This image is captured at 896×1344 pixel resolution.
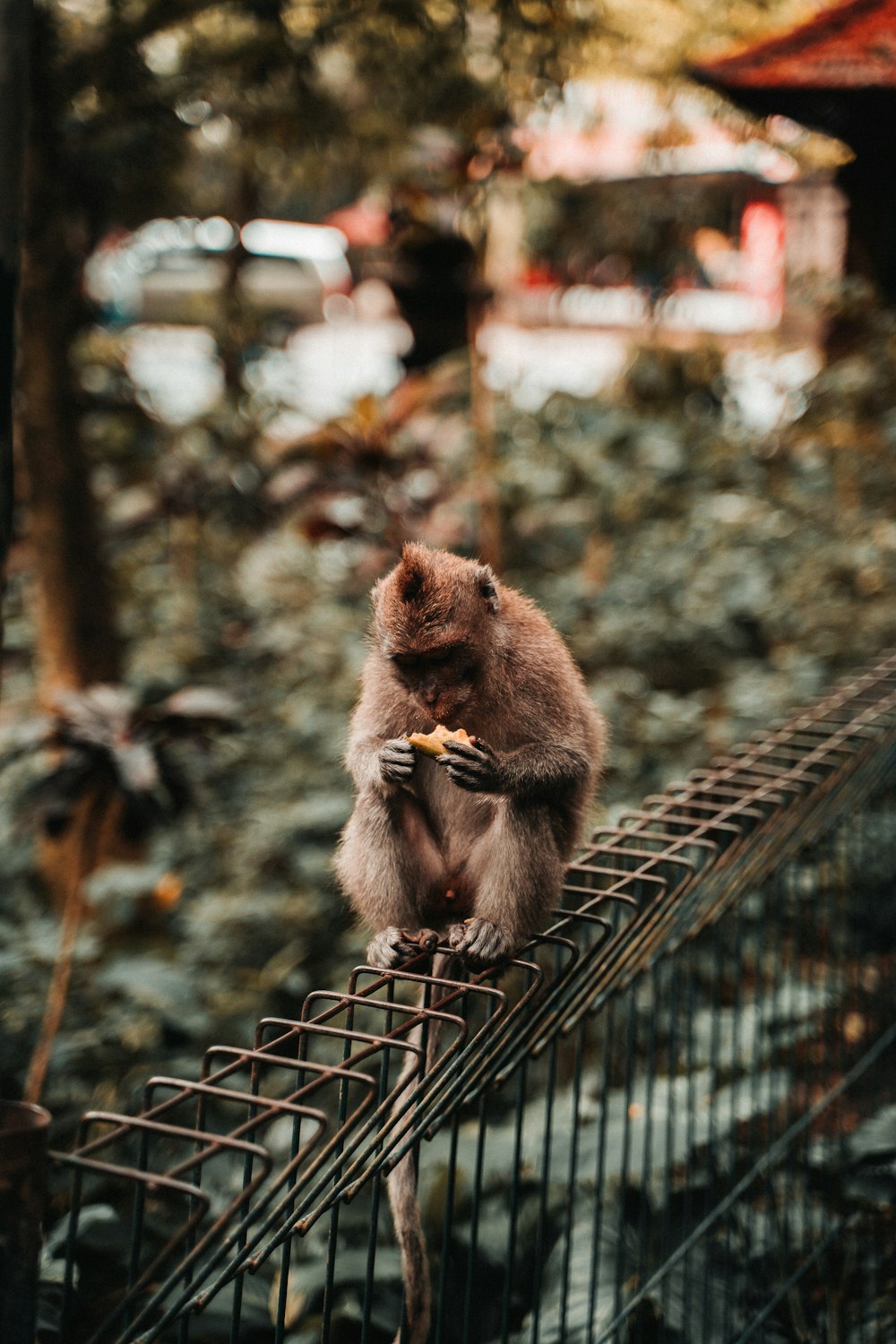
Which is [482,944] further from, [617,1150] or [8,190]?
[8,190]

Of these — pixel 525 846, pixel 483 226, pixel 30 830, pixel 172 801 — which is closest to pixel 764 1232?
pixel 525 846

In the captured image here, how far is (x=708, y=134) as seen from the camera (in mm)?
10219

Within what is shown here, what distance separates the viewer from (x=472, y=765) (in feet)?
7.30

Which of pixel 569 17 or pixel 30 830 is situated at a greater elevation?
pixel 569 17

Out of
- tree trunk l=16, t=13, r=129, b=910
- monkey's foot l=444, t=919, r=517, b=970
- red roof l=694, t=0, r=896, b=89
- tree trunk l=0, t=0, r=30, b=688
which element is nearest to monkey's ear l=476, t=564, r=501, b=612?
monkey's foot l=444, t=919, r=517, b=970

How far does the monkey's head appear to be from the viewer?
94.1 inches

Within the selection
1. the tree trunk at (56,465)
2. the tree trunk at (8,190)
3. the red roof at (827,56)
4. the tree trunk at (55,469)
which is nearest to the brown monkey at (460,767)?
the tree trunk at (8,190)

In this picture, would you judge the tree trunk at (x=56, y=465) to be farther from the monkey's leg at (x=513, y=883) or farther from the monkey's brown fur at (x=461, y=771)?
the monkey's leg at (x=513, y=883)

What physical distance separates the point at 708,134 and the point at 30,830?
8495 millimetres

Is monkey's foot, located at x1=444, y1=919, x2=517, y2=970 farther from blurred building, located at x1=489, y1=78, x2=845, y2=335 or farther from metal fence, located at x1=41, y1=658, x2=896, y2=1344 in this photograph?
blurred building, located at x1=489, y1=78, x2=845, y2=335

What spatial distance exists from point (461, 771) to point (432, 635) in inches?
12.2

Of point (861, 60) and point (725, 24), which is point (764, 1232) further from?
point (725, 24)

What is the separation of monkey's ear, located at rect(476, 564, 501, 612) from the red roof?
5.16 metres

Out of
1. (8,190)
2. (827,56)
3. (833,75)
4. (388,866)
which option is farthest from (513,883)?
(827,56)
